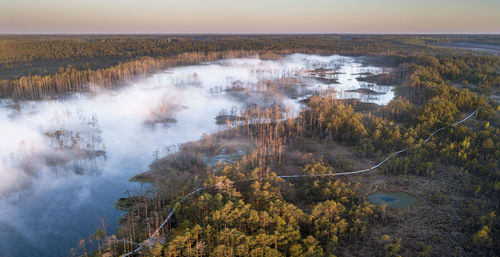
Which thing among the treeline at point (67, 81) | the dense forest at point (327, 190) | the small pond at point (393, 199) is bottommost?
the small pond at point (393, 199)

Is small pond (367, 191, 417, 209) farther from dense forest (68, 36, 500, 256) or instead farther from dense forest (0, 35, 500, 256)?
dense forest (68, 36, 500, 256)

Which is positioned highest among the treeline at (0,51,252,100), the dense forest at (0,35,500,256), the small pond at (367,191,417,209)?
the treeline at (0,51,252,100)

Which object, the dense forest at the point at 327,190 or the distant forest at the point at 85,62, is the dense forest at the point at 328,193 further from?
the distant forest at the point at 85,62

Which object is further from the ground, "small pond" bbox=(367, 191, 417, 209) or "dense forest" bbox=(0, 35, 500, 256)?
"dense forest" bbox=(0, 35, 500, 256)

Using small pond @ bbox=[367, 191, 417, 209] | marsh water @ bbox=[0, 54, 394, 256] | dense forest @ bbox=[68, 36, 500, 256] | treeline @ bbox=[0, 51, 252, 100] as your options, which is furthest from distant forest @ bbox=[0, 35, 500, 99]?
small pond @ bbox=[367, 191, 417, 209]

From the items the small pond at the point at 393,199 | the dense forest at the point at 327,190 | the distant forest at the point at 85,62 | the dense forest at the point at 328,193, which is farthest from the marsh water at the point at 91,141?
the small pond at the point at 393,199

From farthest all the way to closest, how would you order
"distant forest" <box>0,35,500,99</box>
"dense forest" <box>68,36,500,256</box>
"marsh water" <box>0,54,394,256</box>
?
"distant forest" <box>0,35,500,99</box> < "marsh water" <box>0,54,394,256</box> < "dense forest" <box>68,36,500,256</box>
